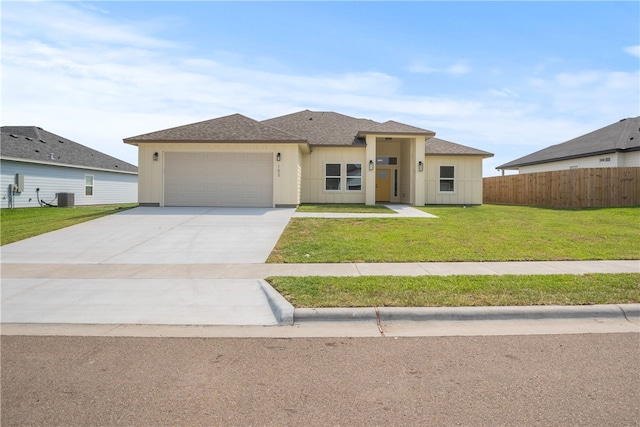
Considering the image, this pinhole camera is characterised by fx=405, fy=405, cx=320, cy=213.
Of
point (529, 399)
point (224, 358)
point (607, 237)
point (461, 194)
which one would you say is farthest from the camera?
point (461, 194)

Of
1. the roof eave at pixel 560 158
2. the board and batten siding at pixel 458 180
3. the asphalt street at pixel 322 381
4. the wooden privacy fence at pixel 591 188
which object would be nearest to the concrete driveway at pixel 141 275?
the asphalt street at pixel 322 381

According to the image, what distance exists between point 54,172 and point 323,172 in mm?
17162

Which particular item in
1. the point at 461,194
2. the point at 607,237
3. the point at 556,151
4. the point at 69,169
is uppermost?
the point at 556,151

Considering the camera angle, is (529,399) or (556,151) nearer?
(529,399)

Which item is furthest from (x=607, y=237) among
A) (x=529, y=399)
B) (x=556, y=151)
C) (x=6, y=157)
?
(x=6, y=157)

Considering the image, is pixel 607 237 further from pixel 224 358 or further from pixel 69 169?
pixel 69 169

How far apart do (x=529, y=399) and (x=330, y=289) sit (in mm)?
3674

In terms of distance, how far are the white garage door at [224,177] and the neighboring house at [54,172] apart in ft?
34.3

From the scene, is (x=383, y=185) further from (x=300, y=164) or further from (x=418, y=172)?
(x=300, y=164)

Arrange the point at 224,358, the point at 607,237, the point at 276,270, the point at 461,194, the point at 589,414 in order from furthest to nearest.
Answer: the point at 461,194
the point at 607,237
the point at 276,270
the point at 224,358
the point at 589,414

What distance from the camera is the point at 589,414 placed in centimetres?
320

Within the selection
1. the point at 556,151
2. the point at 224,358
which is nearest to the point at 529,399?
the point at 224,358

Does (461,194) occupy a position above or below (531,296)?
above

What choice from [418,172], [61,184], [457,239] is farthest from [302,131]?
[61,184]
